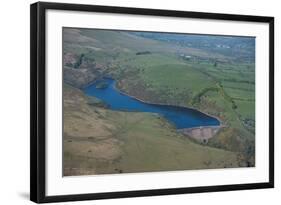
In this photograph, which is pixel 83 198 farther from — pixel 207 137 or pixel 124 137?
pixel 207 137

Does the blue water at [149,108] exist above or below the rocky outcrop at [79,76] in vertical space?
below

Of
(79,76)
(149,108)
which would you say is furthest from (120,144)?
(79,76)

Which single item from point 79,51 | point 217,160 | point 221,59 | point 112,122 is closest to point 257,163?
point 217,160

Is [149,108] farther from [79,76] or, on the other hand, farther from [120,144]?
[79,76]

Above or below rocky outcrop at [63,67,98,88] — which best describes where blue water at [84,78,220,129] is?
below

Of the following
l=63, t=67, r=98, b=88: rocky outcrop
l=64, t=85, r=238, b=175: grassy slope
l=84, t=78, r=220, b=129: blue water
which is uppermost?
l=63, t=67, r=98, b=88: rocky outcrop

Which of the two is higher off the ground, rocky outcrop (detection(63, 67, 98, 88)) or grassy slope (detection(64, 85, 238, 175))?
rocky outcrop (detection(63, 67, 98, 88))

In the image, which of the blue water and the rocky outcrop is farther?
the blue water
